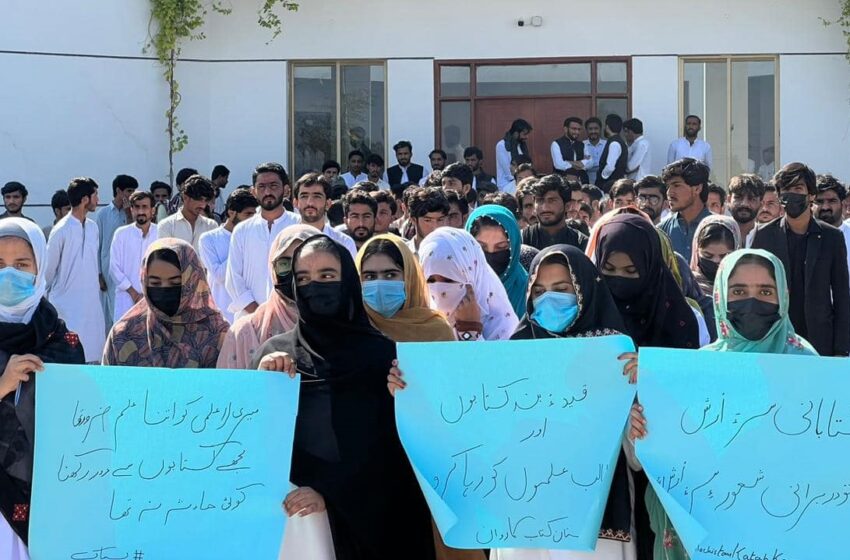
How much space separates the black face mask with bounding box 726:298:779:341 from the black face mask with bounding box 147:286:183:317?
6.04ft

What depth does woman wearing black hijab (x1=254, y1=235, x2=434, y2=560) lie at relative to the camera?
3.29 m

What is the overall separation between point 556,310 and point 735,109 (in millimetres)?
10931

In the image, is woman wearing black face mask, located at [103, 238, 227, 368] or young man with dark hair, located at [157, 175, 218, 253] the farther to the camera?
young man with dark hair, located at [157, 175, 218, 253]

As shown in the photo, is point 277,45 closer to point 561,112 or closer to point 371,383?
point 561,112

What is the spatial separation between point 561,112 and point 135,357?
10.3 metres

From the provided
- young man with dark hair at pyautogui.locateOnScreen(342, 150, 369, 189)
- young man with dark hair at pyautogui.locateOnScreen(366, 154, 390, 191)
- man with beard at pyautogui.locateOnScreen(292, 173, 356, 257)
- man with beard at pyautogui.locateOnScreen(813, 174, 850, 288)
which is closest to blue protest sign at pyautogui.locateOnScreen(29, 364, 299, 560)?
man with beard at pyautogui.locateOnScreen(292, 173, 356, 257)

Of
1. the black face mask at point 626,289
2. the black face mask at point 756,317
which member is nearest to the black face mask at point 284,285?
the black face mask at point 626,289

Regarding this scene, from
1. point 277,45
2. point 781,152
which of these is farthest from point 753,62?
point 277,45

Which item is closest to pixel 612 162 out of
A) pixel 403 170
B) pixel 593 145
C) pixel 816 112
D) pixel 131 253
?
pixel 593 145

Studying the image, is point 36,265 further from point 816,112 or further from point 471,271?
point 816,112

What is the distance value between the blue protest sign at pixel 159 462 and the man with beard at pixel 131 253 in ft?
18.0

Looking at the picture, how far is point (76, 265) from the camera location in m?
9.05

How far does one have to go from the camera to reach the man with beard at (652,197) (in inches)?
303

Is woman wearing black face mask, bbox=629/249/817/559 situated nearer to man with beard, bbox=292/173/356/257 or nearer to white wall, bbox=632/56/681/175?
man with beard, bbox=292/173/356/257
